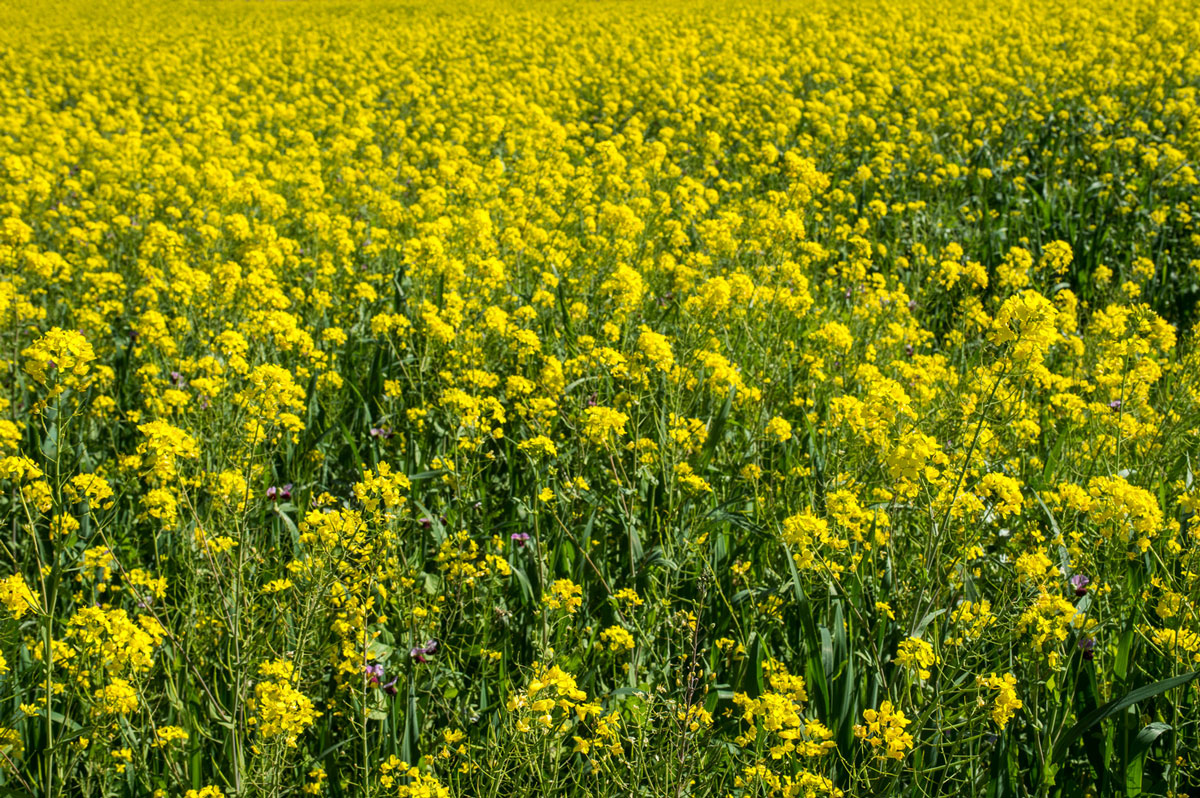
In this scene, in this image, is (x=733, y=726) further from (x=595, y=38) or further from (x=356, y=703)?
(x=595, y=38)

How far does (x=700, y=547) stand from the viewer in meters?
3.15

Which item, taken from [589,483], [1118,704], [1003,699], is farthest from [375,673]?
[1118,704]

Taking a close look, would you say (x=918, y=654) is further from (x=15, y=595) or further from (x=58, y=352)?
(x=58, y=352)

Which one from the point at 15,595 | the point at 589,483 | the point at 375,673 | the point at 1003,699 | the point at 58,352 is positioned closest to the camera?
the point at 15,595

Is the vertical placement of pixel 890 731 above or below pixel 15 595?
below

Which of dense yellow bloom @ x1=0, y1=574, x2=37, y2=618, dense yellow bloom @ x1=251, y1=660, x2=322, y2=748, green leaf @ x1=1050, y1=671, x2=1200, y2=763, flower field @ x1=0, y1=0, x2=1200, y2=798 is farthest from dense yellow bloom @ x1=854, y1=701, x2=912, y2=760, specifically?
dense yellow bloom @ x1=0, y1=574, x2=37, y2=618

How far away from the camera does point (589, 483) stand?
368cm

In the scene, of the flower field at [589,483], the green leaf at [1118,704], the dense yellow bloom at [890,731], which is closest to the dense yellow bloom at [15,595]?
the flower field at [589,483]

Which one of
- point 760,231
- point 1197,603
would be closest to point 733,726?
point 1197,603

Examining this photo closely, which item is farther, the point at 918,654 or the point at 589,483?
the point at 589,483

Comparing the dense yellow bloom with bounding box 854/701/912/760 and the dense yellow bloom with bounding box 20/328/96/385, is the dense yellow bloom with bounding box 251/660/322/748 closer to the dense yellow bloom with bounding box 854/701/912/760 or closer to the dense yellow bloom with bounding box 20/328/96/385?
the dense yellow bloom with bounding box 20/328/96/385

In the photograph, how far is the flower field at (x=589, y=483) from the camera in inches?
90.1

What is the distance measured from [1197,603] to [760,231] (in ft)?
11.2

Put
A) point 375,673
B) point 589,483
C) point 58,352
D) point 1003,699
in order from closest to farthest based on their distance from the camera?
point 1003,699 → point 58,352 → point 375,673 → point 589,483
